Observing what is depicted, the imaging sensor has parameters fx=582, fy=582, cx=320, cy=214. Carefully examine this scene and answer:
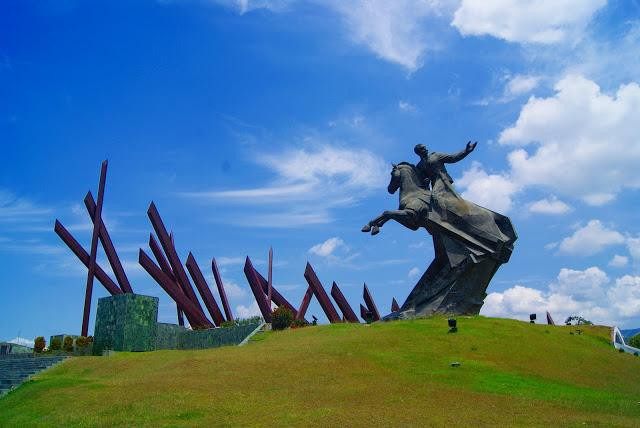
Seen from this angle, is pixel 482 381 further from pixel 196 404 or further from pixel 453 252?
pixel 453 252

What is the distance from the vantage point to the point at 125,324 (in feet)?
89.7

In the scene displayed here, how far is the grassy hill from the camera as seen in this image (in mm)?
12125

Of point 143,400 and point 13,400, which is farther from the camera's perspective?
point 13,400

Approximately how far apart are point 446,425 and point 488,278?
17.9 metres

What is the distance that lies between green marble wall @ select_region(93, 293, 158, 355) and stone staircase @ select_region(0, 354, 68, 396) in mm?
4481

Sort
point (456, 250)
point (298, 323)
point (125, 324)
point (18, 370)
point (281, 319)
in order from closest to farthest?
point (18, 370)
point (125, 324)
point (456, 250)
point (281, 319)
point (298, 323)

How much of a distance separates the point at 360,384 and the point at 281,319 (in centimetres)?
1728

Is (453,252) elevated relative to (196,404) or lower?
elevated

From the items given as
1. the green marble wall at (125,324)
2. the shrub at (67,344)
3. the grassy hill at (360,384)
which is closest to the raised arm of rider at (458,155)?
the grassy hill at (360,384)

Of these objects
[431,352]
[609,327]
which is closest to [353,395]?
[431,352]

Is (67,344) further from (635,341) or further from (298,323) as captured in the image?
(635,341)

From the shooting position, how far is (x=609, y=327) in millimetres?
32719

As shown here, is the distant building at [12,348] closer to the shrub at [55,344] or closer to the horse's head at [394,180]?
the shrub at [55,344]

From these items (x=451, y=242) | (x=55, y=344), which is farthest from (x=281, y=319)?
(x=55, y=344)
